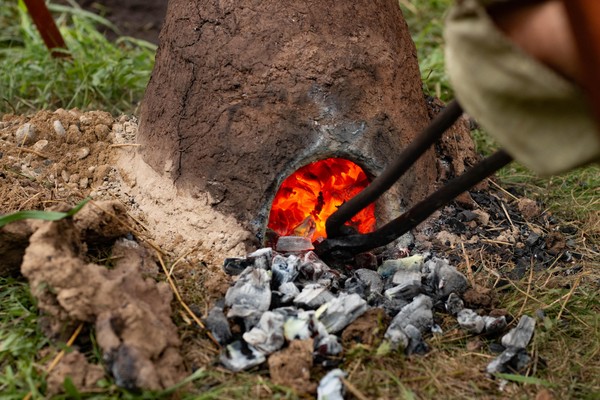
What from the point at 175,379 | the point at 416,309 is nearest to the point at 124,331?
the point at 175,379

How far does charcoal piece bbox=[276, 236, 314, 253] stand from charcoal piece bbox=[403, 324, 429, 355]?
2.00 feet

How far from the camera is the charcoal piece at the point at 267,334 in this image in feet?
8.50

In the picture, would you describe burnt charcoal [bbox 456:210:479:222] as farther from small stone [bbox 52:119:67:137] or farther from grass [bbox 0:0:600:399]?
small stone [bbox 52:119:67:137]

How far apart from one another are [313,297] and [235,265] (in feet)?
1.21

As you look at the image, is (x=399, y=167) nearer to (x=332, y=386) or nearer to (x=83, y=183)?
(x=332, y=386)

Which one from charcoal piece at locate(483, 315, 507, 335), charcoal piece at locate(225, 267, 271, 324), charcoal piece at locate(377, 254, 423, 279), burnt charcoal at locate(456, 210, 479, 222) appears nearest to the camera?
charcoal piece at locate(225, 267, 271, 324)

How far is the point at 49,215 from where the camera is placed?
2.54 m

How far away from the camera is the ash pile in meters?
2.60

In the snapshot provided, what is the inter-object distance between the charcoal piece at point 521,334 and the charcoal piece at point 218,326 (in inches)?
39.6

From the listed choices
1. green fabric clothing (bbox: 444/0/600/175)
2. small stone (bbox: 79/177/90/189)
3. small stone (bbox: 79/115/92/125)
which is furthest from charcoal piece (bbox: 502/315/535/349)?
small stone (bbox: 79/115/92/125)

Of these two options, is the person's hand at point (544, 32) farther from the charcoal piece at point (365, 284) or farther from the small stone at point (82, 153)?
the small stone at point (82, 153)

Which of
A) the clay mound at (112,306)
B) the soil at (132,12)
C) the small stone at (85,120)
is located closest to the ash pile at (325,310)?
the clay mound at (112,306)

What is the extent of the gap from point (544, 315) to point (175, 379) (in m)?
1.45

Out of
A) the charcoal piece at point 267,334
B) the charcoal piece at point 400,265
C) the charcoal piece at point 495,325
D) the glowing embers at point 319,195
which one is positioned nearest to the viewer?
the charcoal piece at point 267,334
